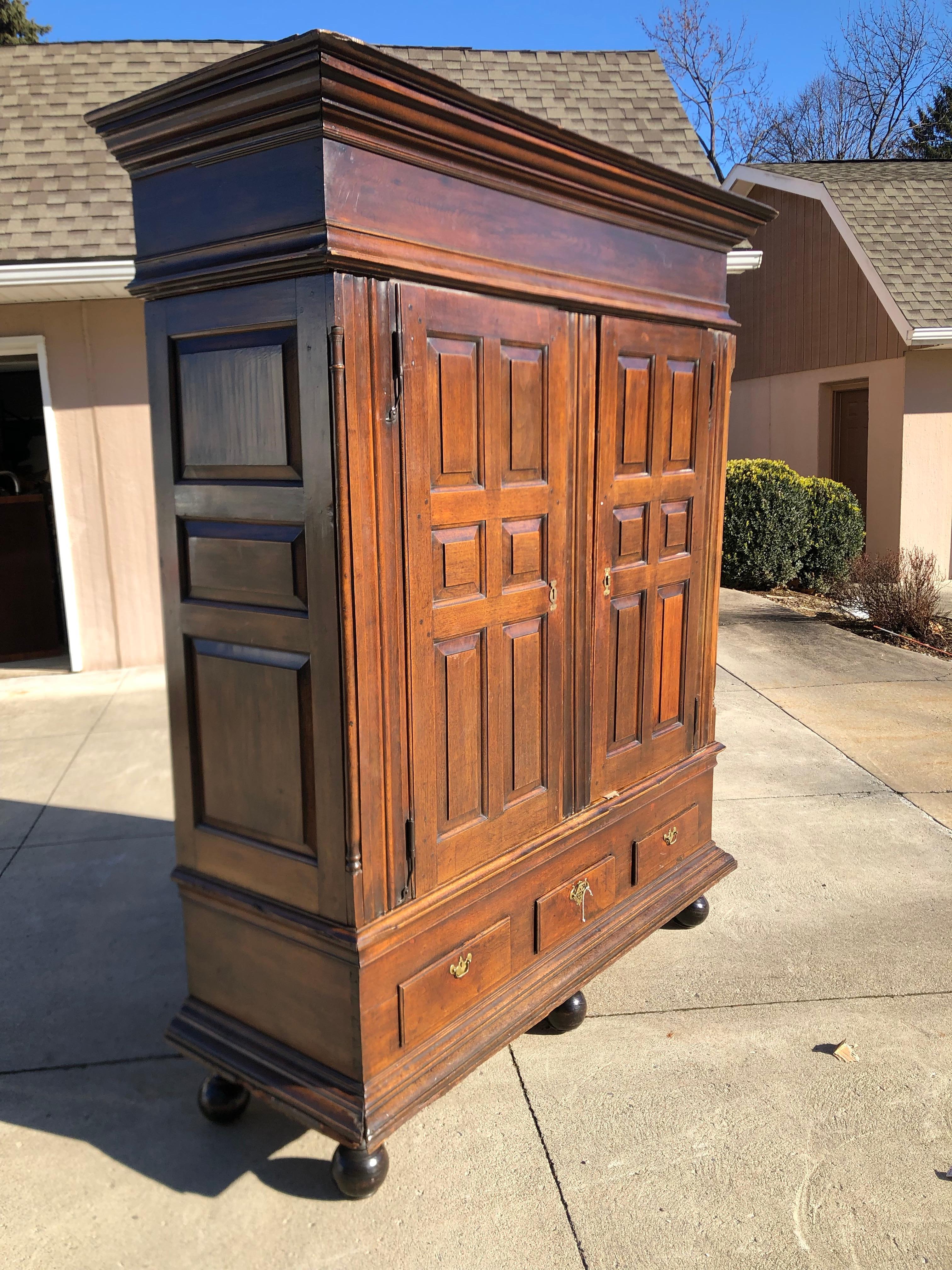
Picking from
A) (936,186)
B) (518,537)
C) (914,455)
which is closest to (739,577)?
(914,455)

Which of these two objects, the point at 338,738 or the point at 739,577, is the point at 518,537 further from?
the point at 739,577

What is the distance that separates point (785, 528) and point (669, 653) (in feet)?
24.8

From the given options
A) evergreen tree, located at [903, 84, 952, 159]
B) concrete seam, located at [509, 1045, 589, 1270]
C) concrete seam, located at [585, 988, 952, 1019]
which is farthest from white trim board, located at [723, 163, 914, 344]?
evergreen tree, located at [903, 84, 952, 159]

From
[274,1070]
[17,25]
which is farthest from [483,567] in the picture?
[17,25]

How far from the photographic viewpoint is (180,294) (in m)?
2.22

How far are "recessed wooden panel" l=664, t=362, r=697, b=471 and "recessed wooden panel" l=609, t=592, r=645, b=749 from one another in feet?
1.52

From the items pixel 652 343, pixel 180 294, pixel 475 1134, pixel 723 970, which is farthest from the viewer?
pixel 723 970

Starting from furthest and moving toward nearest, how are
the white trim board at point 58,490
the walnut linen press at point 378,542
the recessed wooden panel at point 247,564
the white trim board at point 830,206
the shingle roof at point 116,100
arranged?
the white trim board at point 830,206 < the white trim board at point 58,490 < the shingle roof at point 116,100 < the recessed wooden panel at point 247,564 < the walnut linen press at point 378,542

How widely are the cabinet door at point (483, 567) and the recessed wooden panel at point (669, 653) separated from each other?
1.83ft

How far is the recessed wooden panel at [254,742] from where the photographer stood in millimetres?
2229

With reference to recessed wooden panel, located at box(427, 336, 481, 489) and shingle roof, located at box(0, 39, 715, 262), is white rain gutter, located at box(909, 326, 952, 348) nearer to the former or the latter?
shingle roof, located at box(0, 39, 715, 262)

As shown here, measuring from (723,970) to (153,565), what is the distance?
5.31 meters

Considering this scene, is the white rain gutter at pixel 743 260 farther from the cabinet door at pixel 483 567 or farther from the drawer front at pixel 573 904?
the drawer front at pixel 573 904

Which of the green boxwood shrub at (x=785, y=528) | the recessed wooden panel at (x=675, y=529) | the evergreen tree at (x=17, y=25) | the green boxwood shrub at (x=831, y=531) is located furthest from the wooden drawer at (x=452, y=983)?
the evergreen tree at (x=17, y=25)
